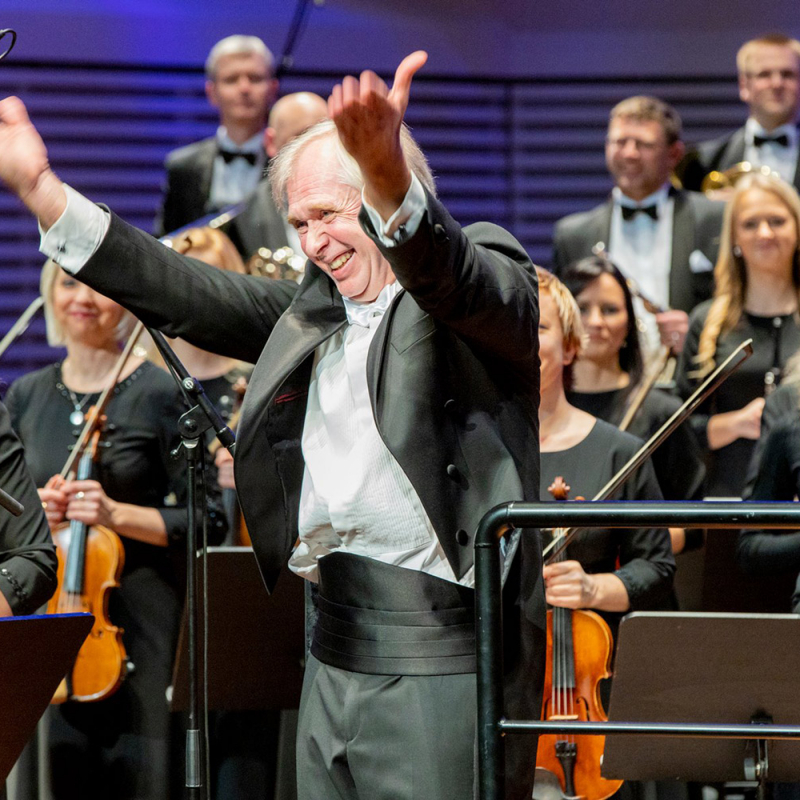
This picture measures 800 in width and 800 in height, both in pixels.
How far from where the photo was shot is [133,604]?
10.9 ft

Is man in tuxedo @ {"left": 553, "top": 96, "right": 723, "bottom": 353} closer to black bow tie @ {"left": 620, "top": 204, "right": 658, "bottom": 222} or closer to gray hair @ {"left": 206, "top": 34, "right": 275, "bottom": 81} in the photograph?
black bow tie @ {"left": 620, "top": 204, "right": 658, "bottom": 222}

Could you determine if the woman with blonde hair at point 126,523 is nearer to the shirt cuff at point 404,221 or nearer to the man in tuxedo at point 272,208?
the man in tuxedo at point 272,208

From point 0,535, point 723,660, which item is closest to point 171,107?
point 0,535

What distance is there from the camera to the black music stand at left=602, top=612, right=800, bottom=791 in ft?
7.47

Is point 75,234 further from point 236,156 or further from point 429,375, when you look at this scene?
point 236,156

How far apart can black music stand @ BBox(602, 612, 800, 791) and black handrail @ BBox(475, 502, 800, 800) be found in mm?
662

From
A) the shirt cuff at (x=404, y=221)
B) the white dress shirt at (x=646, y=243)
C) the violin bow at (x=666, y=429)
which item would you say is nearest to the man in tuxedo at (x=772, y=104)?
the white dress shirt at (x=646, y=243)

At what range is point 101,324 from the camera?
357cm

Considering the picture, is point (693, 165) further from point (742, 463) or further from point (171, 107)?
point (171, 107)

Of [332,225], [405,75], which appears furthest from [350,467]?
[405,75]

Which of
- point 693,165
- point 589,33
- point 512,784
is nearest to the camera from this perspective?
point 512,784

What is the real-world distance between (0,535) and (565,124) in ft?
15.0

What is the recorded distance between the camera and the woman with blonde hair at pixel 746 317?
3.83m

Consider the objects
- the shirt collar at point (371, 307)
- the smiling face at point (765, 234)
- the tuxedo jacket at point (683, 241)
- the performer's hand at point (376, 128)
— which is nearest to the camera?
the performer's hand at point (376, 128)
